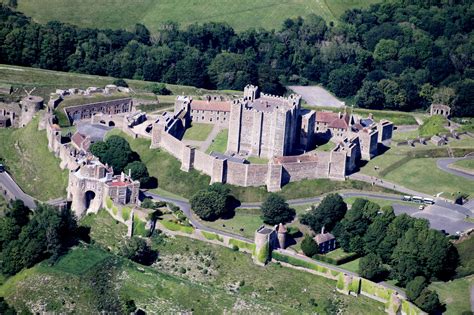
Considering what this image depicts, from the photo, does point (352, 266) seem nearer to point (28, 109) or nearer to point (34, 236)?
point (34, 236)

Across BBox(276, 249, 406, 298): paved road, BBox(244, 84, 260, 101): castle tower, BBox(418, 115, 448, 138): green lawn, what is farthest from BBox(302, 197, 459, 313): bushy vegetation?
BBox(418, 115, 448, 138): green lawn

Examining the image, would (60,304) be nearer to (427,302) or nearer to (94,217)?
(94,217)

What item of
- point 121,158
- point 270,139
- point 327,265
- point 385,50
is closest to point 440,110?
point 385,50

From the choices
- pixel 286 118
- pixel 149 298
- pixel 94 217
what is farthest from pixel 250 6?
pixel 149 298

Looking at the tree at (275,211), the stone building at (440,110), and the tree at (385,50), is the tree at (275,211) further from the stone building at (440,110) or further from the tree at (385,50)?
the tree at (385,50)

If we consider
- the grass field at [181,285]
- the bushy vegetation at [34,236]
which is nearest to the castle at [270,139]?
the grass field at [181,285]

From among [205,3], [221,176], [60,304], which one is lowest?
[60,304]
